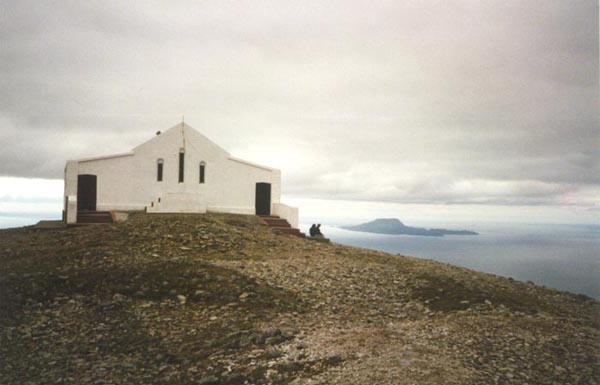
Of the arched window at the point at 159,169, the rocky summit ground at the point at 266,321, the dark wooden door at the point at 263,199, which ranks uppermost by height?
the arched window at the point at 159,169

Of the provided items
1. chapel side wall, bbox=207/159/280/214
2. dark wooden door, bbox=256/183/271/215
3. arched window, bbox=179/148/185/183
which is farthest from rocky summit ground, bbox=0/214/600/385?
dark wooden door, bbox=256/183/271/215

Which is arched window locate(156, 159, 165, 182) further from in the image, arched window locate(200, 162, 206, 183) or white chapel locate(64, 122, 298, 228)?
arched window locate(200, 162, 206, 183)

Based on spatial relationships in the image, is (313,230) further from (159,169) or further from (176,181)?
(159,169)

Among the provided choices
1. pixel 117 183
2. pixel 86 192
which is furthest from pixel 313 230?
pixel 86 192

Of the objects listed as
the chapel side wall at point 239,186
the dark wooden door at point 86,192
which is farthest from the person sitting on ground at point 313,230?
the dark wooden door at point 86,192

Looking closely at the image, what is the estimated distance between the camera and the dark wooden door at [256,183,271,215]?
98.9ft

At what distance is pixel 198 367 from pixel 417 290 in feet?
24.9

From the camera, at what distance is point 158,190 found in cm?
A: 2808

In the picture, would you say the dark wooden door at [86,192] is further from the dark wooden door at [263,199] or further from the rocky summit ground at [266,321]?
the dark wooden door at [263,199]

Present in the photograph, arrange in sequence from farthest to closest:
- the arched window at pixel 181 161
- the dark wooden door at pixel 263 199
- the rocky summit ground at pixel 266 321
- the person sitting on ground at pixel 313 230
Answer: the dark wooden door at pixel 263 199 → the arched window at pixel 181 161 → the person sitting on ground at pixel 313 230 → the rocky summit ground at pixel 266 321

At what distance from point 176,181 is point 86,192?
5544 mm

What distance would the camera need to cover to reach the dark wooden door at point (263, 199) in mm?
30141

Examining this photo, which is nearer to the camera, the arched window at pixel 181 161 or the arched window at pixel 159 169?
the arched window at pixel 159 169

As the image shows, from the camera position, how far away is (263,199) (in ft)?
99.2
